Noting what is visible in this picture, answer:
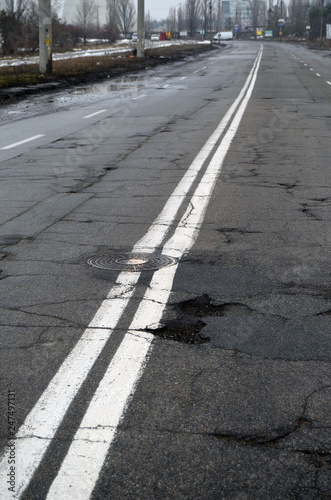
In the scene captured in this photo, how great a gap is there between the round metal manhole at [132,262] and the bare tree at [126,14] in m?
152

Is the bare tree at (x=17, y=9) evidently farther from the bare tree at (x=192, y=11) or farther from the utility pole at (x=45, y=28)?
the bare tree at (x=192, y=11)

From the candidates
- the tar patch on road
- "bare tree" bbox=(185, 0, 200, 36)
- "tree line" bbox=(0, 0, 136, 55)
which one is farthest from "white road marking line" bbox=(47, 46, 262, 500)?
"bare tree" bbox=(185, 0, 200, 36)

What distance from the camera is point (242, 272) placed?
5395mm

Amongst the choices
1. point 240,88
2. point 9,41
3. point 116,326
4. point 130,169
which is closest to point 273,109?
point 240,88

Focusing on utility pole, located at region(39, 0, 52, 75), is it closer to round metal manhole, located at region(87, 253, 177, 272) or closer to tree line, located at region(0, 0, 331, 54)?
round metal manhole, located at region(87, 253, 177, 272)

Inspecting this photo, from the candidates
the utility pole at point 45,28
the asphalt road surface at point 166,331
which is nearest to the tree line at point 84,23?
the utility pole at point 45,28

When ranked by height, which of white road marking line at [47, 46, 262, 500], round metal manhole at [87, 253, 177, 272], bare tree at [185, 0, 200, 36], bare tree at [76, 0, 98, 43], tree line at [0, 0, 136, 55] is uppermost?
bare tree at [185, 0, 200, 36]

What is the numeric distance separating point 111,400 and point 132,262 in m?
2.33

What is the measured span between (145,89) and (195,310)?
23.4 metres

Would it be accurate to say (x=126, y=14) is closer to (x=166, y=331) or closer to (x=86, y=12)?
(x=86, y=12)

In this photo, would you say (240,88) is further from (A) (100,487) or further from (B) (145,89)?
(A) (100,487)

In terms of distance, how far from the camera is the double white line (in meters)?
2.84

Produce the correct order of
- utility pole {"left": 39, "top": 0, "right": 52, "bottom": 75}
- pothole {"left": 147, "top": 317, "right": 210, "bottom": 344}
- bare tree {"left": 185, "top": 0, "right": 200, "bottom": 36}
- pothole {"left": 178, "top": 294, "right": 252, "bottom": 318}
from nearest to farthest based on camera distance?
1. pothole {"left": 147, "top": 317, "right": 210, "bottom": 344}
2. pothole {"left": 178, "top": 294, "right": 252, "bottom": 318}
3. utility pole {"left": 39, "top": 0, "right": 52, "bottom": 75}
4. bare tree {"left": 185, "top": 0, "right": 200, "bottom": 36}

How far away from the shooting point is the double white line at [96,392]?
2.84 metres
